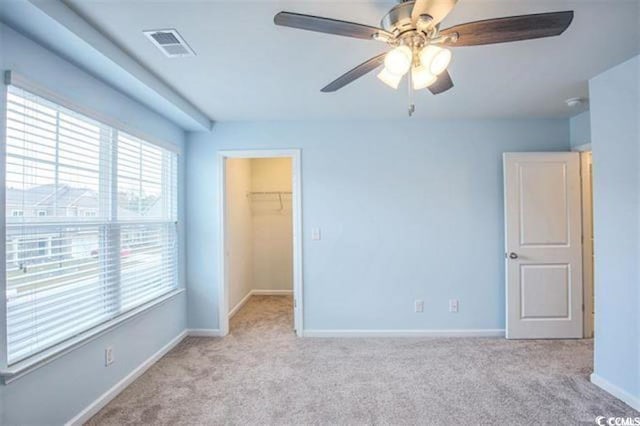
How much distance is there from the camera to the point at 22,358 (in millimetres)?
1621

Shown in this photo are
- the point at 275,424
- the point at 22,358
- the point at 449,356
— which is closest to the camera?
the point at 22,358

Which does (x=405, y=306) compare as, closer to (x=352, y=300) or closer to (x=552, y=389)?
(x=352, y=300)

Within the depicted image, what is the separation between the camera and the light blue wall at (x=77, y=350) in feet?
5.25

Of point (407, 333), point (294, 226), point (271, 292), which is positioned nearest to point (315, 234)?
point (294, 226)

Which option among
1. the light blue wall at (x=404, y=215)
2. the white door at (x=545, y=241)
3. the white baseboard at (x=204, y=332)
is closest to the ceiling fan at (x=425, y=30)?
the light blue wall at (x=404, y=215)

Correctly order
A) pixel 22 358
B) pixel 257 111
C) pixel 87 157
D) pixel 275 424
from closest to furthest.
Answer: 1. pixel 22 358
2. pixel 275 424
3. pixel 87 157
4. pixel 257 111

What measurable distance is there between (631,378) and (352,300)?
2161mm

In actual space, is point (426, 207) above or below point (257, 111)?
below

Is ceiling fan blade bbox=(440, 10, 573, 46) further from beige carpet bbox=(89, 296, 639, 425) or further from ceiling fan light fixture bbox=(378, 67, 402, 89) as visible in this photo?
beige carpet bbox=(89, 296, 639, 425)

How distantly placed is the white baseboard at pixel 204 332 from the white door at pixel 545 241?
3075mm

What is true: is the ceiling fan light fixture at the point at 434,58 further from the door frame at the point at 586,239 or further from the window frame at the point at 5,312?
the door frame at the point at 586,239

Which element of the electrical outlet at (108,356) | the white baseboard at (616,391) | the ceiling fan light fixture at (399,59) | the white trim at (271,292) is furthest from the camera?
the white trim at (271,292)

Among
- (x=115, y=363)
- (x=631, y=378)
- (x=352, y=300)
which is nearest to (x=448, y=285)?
(x=352, y=300)

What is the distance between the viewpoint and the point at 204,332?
11.3 ft
